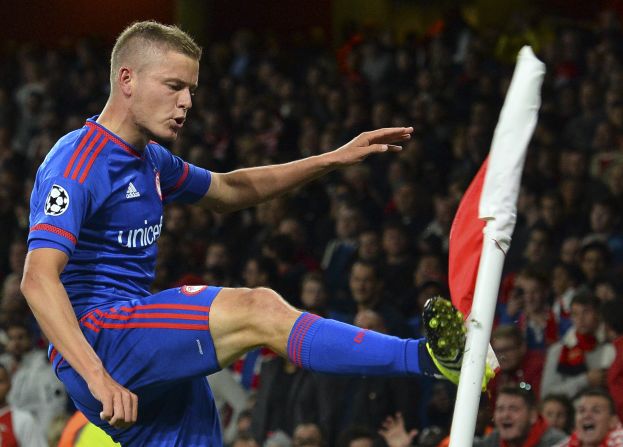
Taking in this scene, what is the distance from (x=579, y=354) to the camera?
6.89 m

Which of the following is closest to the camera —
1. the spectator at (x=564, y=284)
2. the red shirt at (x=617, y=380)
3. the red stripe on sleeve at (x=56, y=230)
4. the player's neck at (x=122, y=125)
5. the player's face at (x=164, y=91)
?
the red stripe on sleeve at (x=56, y=230)

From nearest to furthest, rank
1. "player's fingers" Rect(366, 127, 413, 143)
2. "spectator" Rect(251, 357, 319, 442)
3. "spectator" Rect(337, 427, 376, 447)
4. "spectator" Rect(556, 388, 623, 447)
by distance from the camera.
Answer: "player's fingers" Rect(366, 127, 413, 143), "spectator" Rect(556, 388, 623, 447), "spectator" Rect(337, 427, 376, 447), "spectator" Rect(251, 357, 319, 442)

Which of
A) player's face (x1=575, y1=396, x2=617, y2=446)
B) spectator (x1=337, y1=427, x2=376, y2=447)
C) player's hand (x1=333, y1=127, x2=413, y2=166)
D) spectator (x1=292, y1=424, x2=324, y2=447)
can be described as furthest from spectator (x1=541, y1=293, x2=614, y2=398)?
player's hand (x1=333, y1=127, x2=413, y2=166)

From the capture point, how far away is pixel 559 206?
846cm

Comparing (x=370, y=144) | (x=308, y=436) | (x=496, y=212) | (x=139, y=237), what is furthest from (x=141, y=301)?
(x=308, y=436)

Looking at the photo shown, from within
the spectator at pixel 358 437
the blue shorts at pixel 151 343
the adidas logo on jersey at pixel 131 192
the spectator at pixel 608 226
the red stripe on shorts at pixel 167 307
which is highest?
the spectator at pixel 608 226

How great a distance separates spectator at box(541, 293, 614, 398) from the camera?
6.82m

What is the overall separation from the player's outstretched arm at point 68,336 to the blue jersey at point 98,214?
11 centimetres

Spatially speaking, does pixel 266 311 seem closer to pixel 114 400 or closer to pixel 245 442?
pixel 114 400

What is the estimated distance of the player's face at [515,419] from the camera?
6.13 meters

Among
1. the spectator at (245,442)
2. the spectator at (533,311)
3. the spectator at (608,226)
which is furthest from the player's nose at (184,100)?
the spectator at (608,226)

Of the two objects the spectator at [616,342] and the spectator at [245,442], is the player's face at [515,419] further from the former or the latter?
the spectator at [245,442]

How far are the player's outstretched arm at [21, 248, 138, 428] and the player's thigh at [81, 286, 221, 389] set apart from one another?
0.20m

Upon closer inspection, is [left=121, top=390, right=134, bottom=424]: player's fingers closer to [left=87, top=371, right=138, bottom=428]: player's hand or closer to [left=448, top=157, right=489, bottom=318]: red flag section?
[left=87, top=371, right=138, bottom=428]: player's hand
